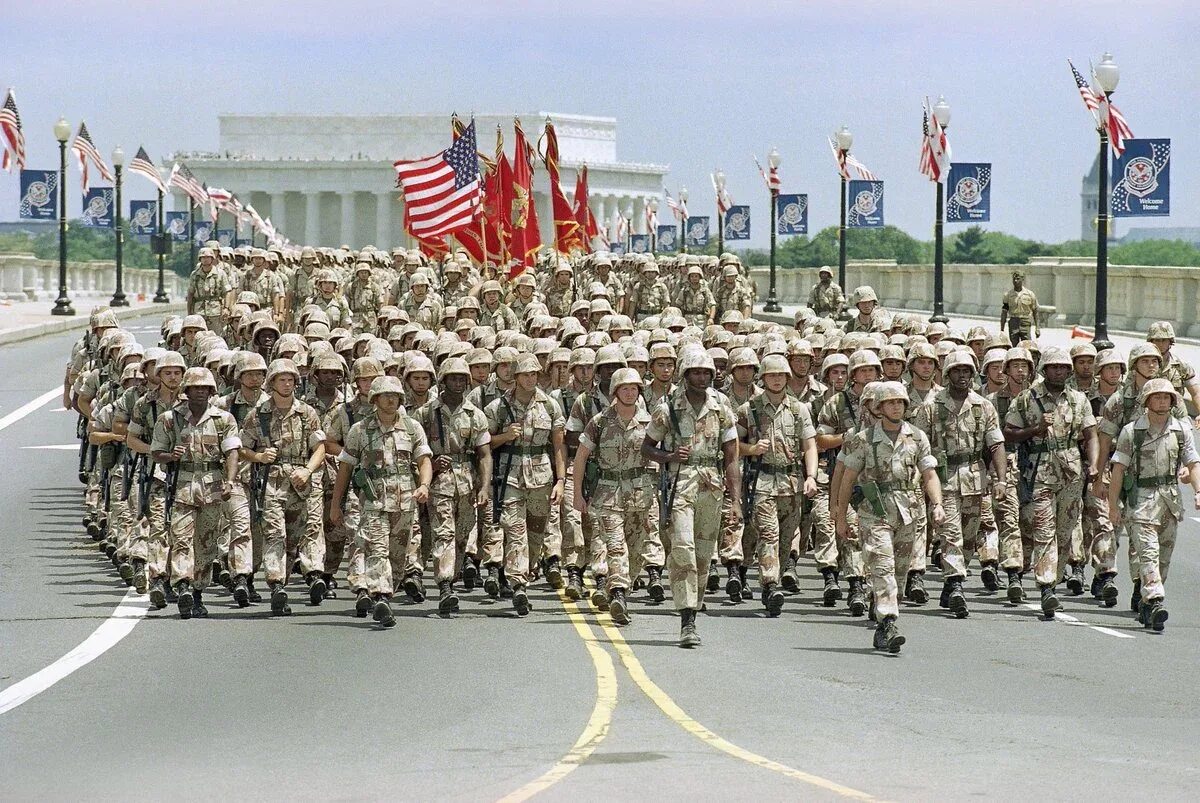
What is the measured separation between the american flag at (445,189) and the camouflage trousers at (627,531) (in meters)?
21.0

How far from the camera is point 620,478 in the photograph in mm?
16906

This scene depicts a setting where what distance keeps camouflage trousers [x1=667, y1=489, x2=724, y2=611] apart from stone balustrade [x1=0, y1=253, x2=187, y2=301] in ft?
220

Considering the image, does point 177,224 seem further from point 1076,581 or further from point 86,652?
point 86,652

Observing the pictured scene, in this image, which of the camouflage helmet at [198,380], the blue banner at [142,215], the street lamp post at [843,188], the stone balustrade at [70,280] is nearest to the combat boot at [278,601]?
the camouflage helmet at [198,380]

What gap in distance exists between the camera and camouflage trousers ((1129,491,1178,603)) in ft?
56.3

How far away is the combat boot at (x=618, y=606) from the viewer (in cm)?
1659

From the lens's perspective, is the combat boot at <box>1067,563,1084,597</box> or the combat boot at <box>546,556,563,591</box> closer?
the combat boot at <box>546,556,563,591</box>

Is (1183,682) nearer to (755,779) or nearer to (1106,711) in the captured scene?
(1106,711)

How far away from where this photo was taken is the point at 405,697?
1346 centimetres

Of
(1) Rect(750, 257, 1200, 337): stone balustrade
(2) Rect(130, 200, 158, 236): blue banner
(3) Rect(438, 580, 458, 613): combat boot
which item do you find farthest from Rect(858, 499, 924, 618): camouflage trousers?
(2) Rect(130, 200, 158, 236): blue banner

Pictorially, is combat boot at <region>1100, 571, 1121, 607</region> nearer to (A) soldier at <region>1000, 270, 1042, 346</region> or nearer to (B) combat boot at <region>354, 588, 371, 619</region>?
(B) combat boot at <region>354, 588, 371, 619</region>

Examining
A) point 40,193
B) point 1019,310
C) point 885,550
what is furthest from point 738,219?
point 885,550

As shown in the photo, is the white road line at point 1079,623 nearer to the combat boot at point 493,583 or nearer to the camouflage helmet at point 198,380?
the combat boot at point 493,583

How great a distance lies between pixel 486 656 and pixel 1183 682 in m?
4.62
